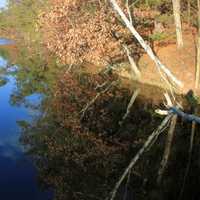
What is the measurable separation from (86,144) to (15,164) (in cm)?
308

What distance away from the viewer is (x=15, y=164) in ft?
52.1

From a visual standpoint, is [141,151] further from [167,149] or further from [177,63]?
[177,63]

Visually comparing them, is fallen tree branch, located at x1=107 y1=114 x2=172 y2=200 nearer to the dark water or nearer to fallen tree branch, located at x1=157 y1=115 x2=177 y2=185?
fallen tree branch, located at x1=157 y1=115 x2=177 y2=185

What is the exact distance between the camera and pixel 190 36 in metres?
29.4

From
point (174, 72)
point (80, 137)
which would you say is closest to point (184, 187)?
point (80, 137)

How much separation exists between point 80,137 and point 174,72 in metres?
9.77

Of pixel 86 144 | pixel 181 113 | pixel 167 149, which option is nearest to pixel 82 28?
pixel 181 113

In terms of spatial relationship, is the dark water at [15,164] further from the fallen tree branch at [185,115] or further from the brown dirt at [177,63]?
the brown dirt at [177,63]

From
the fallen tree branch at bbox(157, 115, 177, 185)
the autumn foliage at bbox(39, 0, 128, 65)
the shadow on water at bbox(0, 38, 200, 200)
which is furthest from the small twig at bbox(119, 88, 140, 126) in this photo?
the autumn foliage at bbox(39, 0, 128, 65)

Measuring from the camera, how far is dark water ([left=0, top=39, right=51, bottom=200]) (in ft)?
45.1

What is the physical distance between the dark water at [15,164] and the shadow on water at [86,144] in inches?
1.4

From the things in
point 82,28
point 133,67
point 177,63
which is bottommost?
point 177,63

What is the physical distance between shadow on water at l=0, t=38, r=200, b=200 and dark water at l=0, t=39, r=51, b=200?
35mm

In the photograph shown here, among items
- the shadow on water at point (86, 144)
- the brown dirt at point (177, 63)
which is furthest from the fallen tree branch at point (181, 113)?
the brown dirt at point (177, 63)
